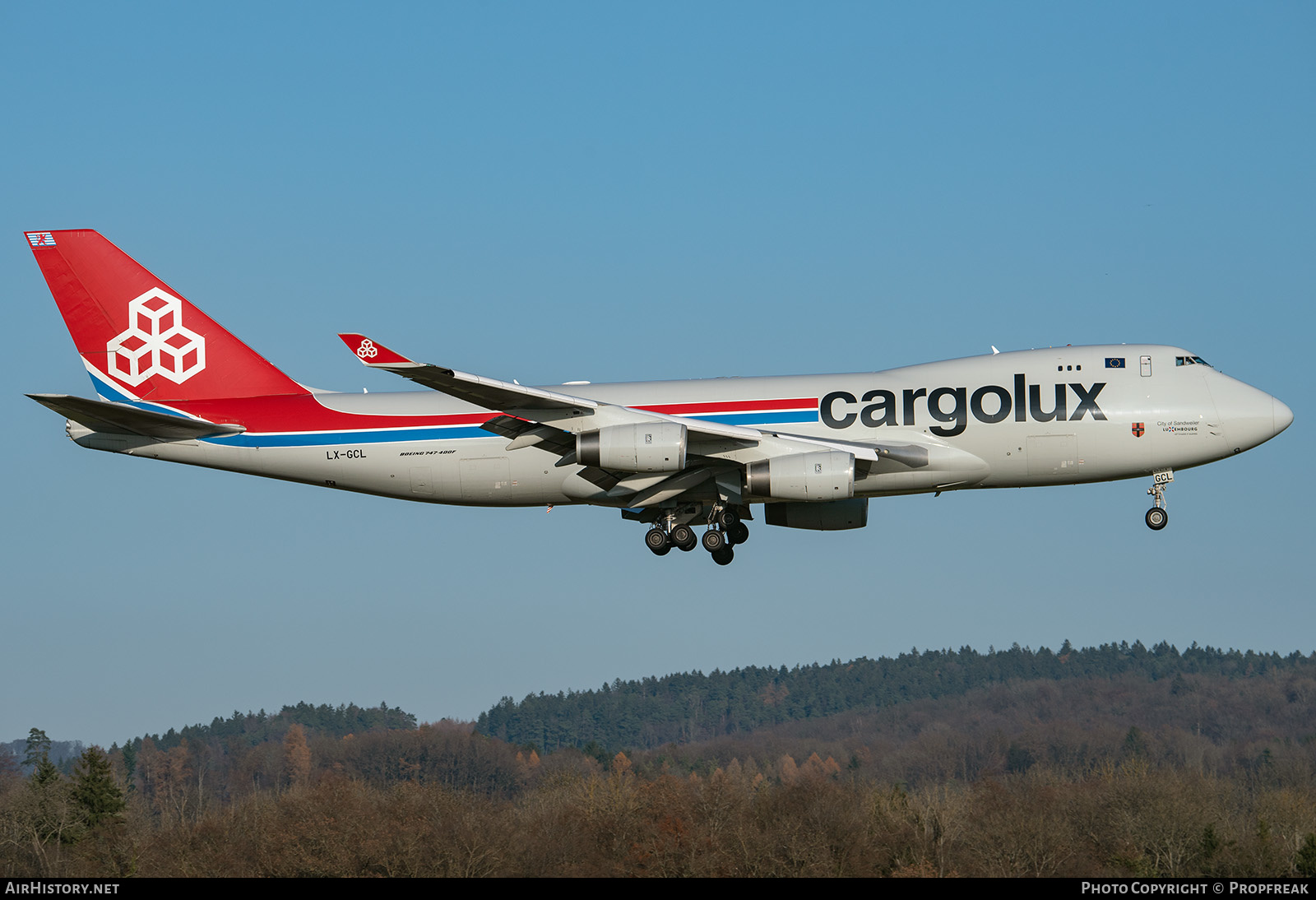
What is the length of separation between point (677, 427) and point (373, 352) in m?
8.55

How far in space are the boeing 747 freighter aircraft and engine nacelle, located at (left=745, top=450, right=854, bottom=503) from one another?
5 cm

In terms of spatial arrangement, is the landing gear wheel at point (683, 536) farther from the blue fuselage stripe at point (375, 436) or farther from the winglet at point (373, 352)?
the winglet at point (373, 352)

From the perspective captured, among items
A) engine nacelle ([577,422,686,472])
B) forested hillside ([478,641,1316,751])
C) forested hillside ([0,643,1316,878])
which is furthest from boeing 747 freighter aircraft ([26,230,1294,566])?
forested hillside ([478,641,1316,751])

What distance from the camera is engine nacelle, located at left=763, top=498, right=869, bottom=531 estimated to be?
43562 millimetres

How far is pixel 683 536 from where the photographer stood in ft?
139

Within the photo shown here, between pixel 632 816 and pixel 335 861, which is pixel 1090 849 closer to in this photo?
pixel 632 816

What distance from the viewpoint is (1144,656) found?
19788 cm

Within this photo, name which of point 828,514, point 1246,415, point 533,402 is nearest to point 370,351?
point 533,402

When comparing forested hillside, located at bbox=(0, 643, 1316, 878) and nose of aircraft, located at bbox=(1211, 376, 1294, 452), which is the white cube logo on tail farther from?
forested hillside, located at bbox=(0, 643, 1316, 878)

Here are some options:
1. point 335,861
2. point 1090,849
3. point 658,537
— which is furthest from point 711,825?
point 658,537

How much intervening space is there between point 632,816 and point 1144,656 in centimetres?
14000

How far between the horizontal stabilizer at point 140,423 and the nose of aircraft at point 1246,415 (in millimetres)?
29291

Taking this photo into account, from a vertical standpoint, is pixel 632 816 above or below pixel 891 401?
below

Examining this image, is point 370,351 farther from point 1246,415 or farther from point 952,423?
point 1246,415
